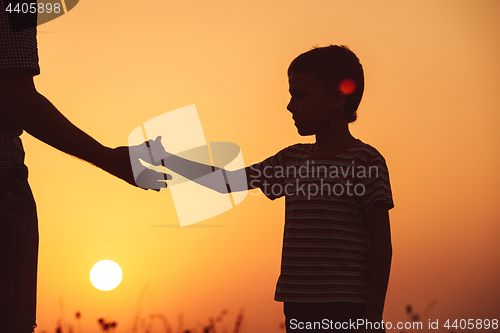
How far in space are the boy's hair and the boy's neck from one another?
0.43ft

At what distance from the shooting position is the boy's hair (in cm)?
230

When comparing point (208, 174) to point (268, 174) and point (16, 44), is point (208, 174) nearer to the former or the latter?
point (268, 174)

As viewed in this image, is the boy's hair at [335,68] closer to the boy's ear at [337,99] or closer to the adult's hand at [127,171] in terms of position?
the boy's ear at [337,99]

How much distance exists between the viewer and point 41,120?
4.93ft

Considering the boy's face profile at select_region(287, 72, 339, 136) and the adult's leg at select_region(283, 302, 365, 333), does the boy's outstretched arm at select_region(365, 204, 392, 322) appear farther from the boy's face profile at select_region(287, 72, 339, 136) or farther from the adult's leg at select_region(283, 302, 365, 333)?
the boy's face profile at select_region(287, 72, 339, 136)

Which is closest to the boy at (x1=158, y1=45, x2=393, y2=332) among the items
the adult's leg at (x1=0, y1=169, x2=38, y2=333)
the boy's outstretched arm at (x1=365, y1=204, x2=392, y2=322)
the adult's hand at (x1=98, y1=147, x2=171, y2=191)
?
the boy's outstretched arm at (x1=365, y1=204, x2=392, y2=322)

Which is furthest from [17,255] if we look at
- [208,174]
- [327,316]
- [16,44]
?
[327,316]

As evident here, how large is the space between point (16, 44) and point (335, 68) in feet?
5.13

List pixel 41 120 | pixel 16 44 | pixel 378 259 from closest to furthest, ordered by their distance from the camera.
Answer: pixel 16 44
pixel 41 120
pixel 378 259

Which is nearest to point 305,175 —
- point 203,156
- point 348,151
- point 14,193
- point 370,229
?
point 348,151

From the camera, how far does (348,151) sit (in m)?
2.15

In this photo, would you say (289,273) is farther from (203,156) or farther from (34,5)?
(34,5)

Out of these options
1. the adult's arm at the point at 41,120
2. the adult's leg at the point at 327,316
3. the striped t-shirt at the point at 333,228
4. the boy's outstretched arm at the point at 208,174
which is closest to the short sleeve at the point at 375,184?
the striped t-shirt at the point at 333,228

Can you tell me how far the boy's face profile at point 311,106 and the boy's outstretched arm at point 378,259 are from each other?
0.57 meters
